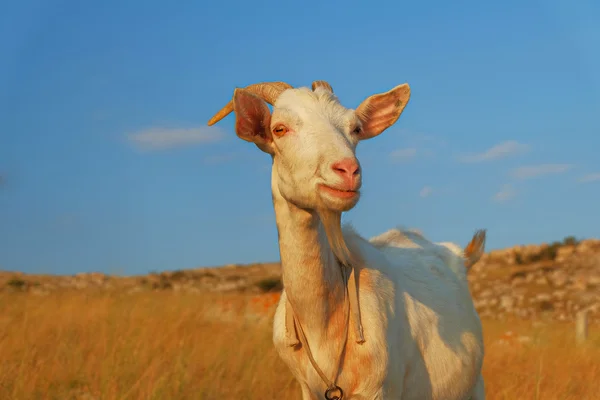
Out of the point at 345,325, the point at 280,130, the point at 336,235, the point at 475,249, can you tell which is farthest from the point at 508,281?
the point at 280,130

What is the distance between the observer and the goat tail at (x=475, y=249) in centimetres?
561

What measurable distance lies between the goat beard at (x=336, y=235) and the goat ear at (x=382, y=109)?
2.07ft

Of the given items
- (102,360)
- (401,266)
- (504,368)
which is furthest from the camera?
(504,368)

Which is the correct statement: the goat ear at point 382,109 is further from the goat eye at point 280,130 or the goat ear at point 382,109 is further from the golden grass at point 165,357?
the golden grass at point 165,357

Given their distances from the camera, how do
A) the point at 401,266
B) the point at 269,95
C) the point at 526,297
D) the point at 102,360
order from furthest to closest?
the point at 526,297 < the point at 102,360 < the point at 401,266 < the point at 269,95

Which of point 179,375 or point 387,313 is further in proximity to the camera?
point 179,375

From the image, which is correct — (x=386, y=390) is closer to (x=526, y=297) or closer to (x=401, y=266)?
(x=401, y=266)

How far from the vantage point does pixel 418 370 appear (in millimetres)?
3918

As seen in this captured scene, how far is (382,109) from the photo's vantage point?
3.83 m

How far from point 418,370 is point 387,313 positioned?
0.51 m

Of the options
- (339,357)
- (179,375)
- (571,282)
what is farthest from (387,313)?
(571,282)

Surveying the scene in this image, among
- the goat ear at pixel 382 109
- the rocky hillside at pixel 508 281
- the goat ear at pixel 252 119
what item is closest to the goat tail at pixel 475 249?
the goat ear at pixel 382 109

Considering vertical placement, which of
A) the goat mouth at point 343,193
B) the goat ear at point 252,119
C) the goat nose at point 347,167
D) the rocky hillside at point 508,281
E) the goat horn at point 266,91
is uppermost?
the rocky hillside at point 508,281

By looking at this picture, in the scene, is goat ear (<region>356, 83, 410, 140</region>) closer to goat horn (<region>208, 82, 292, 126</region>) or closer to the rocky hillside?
goat horn (<region>208, 82, 292, 126</region>)
